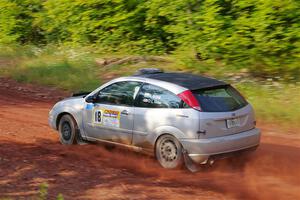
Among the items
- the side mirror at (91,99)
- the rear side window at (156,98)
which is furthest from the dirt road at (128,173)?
the rear side window at (156,98)

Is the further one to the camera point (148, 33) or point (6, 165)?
point (148, 33)

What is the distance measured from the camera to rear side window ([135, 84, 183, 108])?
814cm

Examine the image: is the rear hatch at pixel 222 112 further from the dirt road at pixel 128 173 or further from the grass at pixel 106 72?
the grass at pixel 106 72

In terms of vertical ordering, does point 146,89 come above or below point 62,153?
above

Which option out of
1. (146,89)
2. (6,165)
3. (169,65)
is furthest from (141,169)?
(169,65)

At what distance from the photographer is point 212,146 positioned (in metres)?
7.79

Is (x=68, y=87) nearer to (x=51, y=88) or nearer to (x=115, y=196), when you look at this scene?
(x=51, y=88)

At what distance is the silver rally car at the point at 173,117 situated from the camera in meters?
7.86

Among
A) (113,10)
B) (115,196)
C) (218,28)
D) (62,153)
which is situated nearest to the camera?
(115,196)

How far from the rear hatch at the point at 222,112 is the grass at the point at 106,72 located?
353 cm

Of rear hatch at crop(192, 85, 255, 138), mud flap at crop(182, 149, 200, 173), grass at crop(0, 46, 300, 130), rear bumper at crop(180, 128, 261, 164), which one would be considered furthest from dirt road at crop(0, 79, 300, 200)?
grass at crop(0, 46, 300, 130)

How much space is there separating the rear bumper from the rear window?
0.45 meters

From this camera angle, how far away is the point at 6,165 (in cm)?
834

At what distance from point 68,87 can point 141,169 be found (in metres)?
8.05
